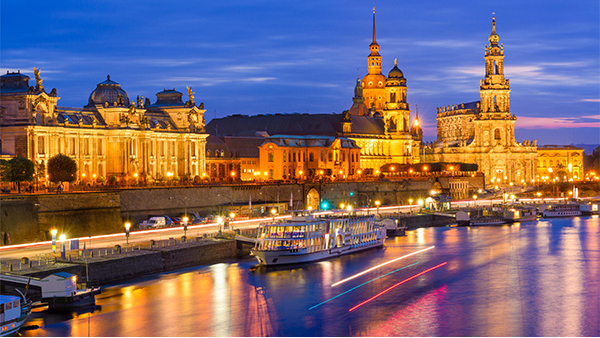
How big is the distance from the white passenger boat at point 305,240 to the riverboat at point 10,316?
25.8 m

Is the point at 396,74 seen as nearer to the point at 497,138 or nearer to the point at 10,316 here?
the point at 497,138

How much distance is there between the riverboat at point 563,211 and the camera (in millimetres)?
126106

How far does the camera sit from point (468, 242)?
86312 mm

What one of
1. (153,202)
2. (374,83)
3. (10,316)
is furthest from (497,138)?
(10,316)

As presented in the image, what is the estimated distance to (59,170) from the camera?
8156 cm

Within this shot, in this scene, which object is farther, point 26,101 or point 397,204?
point 397,204

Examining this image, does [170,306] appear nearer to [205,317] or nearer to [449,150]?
[205,317]

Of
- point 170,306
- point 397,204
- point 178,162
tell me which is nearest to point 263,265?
point 170,306

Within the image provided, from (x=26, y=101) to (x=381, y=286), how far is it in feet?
157

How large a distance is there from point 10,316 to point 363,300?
21528mm

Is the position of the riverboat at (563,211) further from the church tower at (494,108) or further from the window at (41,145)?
the window at (41,145)

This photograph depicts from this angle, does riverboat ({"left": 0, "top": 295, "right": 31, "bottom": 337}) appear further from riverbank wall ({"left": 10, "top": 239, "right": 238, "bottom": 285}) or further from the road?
the road

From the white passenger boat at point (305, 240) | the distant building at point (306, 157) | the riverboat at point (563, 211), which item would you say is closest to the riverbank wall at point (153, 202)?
the distant building at point (306, 157)

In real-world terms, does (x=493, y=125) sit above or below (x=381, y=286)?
above
